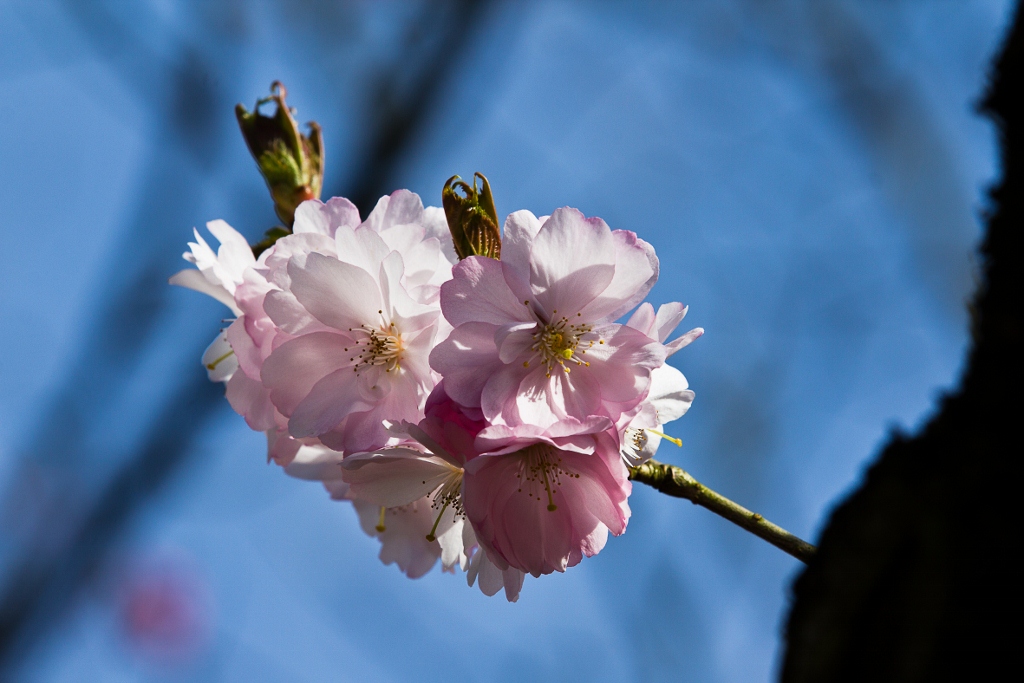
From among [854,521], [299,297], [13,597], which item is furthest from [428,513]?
[13,597]

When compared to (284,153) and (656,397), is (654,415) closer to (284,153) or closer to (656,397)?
(656,397)

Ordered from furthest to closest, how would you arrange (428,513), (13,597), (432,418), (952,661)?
(13,597), (428,513), (432,418), (952,661)

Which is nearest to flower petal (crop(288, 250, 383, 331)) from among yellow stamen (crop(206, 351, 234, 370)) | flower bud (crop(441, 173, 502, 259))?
flower bud (crop(441, 173, 502, 259))

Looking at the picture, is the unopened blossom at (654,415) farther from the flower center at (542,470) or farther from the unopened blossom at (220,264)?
the unopened blossom at (220,264)

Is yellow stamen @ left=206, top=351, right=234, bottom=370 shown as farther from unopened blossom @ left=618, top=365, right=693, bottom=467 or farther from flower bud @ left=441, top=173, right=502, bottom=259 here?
unopened blossom @ left=618, top=365, right=693, bottom=467

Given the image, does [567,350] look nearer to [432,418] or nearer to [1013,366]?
[432,418]

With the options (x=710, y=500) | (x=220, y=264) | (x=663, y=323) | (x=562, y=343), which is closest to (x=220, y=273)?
(x=220, y=264)
